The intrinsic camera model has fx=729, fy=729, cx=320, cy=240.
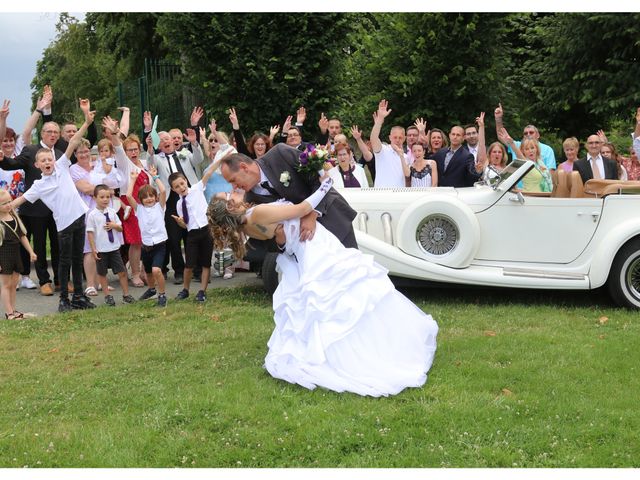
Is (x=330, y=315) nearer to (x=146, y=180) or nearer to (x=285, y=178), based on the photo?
(x=285, y=178)

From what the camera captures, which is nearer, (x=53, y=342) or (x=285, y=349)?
(x=285, y=349)

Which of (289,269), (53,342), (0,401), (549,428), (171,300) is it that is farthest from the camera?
(171,300)

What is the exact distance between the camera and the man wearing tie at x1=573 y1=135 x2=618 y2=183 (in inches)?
372

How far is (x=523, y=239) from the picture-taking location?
27.2ft

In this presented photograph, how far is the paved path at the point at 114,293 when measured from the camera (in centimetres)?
895

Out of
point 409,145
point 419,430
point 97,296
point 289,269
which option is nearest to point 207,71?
point 409,145

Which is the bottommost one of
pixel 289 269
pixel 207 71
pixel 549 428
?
pixel 549 428

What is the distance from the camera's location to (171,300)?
9062 millimetres

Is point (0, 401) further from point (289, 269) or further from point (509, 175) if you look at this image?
point (509, 175)

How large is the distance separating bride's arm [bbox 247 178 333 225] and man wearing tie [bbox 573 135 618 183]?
471 centimetres

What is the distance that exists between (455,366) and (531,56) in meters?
15.7

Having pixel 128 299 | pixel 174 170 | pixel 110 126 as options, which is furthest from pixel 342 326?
pixel 174 170

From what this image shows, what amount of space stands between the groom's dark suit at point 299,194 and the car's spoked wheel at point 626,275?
328cm

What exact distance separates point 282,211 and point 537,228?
358cm
